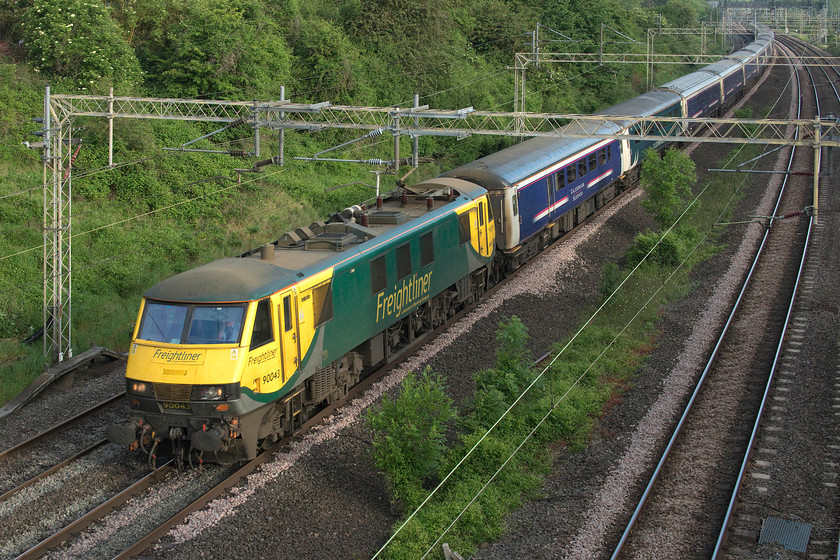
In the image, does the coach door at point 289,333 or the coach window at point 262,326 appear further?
the coach door at point 289,333

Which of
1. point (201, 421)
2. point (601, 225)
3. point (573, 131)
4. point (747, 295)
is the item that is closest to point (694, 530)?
point (201, 421)

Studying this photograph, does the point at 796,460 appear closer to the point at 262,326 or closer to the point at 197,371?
the point at 262,326

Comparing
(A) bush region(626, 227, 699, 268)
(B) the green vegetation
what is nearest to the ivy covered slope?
(B) the green vegetation

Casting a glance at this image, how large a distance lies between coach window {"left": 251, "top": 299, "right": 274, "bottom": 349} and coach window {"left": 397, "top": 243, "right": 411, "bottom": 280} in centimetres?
452

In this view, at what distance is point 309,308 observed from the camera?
14516 mm

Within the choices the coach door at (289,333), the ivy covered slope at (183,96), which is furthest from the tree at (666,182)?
the coach door at (289,333)

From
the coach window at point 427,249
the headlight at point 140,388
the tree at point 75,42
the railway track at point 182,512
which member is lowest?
the railway track at point 182,512

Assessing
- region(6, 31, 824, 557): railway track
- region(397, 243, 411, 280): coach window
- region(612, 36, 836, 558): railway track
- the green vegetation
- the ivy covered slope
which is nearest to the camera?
region(6, 31, 824, 557): railway track

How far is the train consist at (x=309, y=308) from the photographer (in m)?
13.1

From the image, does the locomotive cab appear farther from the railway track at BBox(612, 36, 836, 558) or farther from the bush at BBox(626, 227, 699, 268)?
the bush at BBox(626, 227, 699, 268)

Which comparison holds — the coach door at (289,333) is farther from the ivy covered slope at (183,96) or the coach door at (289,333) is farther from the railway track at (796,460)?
the ivy covered slope at (183,96)

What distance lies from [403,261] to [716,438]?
677 cm

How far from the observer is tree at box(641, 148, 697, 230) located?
1137 inches

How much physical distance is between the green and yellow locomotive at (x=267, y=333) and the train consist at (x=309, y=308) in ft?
0.07
